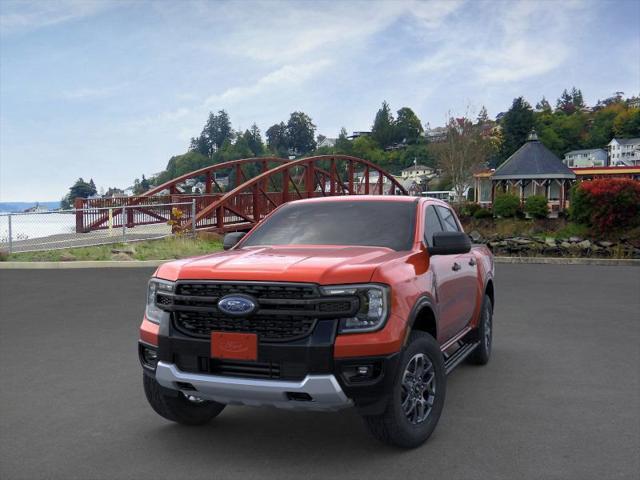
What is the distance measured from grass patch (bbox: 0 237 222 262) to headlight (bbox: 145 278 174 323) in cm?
Result: 1401

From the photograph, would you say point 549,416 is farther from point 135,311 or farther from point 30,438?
point 135,311

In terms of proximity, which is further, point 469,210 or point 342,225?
point 469,210

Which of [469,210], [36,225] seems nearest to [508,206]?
[469,210]

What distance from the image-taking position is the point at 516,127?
107 m

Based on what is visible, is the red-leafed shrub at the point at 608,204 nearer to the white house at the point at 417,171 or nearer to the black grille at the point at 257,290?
the black grille at the point at 257,290

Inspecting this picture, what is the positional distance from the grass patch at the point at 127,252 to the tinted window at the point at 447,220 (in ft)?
41.4

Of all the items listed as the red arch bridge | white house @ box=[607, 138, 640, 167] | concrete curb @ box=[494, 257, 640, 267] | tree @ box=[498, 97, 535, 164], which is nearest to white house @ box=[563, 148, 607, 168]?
white house @ box=[607, 138, 640, 167]

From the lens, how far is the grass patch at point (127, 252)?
61.5 ft

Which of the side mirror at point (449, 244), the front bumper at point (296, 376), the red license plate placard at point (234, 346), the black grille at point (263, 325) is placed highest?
the side mirror at point (449, 244)

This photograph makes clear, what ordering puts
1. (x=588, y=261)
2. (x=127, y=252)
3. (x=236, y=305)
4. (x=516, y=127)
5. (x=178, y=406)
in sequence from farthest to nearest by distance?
(x=516, y=127) < (x=127, y=252) < (x=588, y=261) < (x=178, y=406) < (x=236, y=305)

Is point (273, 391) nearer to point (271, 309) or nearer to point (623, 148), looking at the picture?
point (271, 309)

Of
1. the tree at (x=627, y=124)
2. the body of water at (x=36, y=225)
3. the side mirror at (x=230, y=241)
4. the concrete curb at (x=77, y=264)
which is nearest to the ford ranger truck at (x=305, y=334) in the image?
the side mirror at (x=230, y=241)

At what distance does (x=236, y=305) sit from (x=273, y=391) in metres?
0.57

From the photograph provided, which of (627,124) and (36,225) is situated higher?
(627,124)
